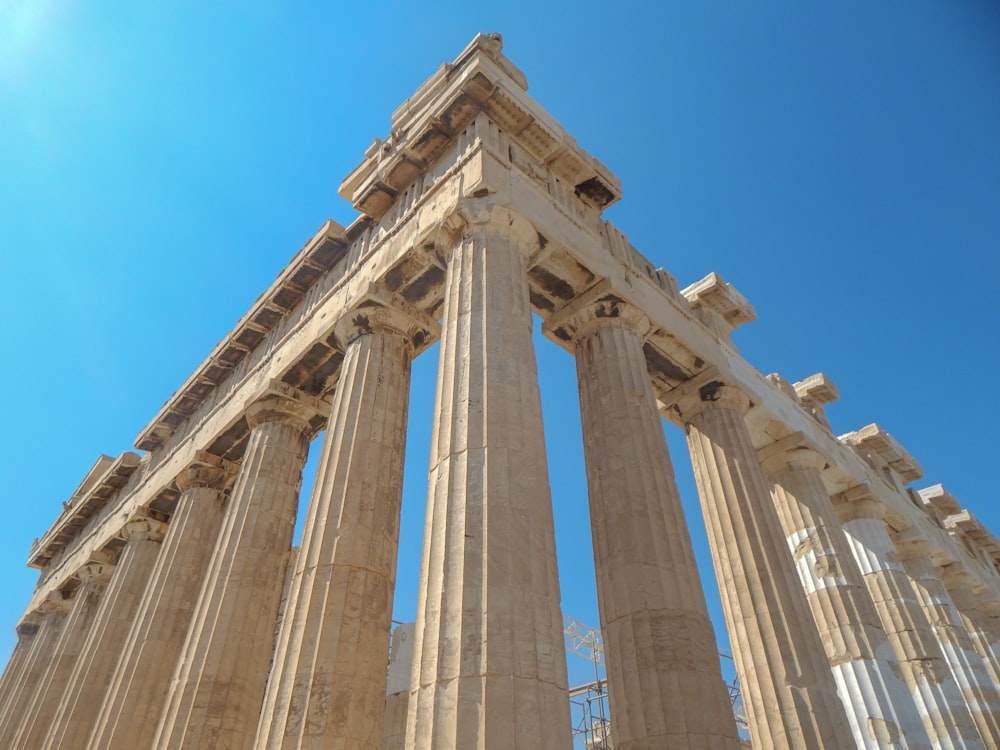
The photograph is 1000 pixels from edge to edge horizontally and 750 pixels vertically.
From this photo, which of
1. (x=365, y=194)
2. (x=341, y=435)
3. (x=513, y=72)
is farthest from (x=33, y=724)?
(x=513, y=72)

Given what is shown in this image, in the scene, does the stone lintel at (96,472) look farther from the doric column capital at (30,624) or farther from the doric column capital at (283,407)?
the doric column capital at (283,407)

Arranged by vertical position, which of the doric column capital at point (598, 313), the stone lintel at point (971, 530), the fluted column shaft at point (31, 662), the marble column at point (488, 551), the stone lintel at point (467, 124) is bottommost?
the marble column at point (488, 551)

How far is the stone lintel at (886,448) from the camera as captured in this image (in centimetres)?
2734

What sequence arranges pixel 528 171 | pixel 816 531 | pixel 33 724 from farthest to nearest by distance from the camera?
pixel 33 724
pixel 816 531
pixel 528 171

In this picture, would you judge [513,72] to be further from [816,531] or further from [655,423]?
[816,531]

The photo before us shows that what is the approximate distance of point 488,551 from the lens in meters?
8.84

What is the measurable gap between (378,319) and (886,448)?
22.7m

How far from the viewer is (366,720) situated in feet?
35.0

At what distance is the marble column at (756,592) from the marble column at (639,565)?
3.11 m

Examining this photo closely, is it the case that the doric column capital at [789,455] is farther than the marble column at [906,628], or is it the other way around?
the doric column capital at [789,455]

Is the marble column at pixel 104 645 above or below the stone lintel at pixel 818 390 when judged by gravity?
below

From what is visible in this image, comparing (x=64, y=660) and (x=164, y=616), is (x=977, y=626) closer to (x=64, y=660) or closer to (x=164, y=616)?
(x=164, y=616)

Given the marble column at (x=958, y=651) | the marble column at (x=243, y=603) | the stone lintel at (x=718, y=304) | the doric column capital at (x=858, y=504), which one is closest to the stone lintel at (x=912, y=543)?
the marble column at (x=958, y=651)

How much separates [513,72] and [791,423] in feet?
44.7
